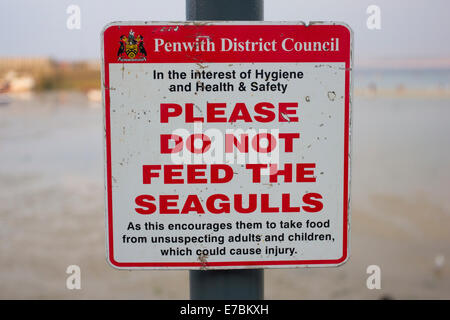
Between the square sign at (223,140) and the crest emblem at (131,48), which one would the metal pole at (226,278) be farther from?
the crest emblem at (131,48)

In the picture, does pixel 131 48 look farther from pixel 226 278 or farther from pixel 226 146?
pixel 226 278

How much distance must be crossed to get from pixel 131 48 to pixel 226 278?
72cm

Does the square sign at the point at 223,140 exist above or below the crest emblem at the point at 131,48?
below

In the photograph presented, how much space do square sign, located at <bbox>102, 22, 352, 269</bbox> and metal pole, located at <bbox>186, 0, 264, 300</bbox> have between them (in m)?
0.03

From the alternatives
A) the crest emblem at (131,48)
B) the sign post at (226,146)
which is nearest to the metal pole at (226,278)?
the sign post at (226,146)

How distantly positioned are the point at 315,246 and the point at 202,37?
69cm

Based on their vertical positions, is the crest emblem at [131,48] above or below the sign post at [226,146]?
above

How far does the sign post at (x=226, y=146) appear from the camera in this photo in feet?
4.02

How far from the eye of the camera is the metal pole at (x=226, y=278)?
1230 millimetres

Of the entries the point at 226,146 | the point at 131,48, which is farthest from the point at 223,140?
the point at 131,48

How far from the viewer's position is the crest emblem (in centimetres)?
122

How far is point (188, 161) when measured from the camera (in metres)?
1.24

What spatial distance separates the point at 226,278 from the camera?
1.28 m
